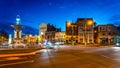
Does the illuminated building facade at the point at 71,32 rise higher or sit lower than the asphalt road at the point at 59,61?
higher

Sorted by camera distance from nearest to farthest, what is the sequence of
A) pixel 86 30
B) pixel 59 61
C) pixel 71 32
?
pixel 59 61
pixel 86 30
pixel 71 32

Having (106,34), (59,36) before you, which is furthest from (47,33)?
(106,34)

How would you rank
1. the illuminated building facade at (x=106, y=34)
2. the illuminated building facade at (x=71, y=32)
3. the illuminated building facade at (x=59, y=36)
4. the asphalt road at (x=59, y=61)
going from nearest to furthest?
the asphalt road at (x=59, y=61)
the illuminated building facade at (x=106, y=34)
the illuminated building facade at (x=71, y=32)
the illuminated building facade at (x=59, y=36)

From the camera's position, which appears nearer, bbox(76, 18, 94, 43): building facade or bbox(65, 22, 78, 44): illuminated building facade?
bbox(76, 18, 94, 43): building facade

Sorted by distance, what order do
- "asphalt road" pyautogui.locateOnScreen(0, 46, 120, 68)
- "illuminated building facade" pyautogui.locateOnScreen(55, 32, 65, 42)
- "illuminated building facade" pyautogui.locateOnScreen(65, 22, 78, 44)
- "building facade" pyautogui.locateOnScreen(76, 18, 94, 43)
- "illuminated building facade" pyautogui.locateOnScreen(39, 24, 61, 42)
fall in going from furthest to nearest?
"illuminated building facade" pyautogui.locateOnScreen(39, 24, 61, 42)
"illuminated building facade" pyautogui.locateOnScreen(55, 32, 65, 42)
"illuminated building facade" pyautogui.locateOnScreen(65, 22, 78, 44)
"building facade" pyautogui.locateOnScreen(76, 18, 94, 43)
"asphalt road" pyautogui.locateOnScreen(0, 46, 120, 68)

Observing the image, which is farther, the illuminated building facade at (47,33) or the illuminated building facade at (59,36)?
the illuminated building facade at (47,33)

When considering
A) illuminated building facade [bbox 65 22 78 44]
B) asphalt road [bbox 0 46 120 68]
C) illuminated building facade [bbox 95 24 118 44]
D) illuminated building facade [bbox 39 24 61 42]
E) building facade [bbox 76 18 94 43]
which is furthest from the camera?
illuminated building facade [bbox 39 24 61 42]

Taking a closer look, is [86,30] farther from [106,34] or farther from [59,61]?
[59,61]

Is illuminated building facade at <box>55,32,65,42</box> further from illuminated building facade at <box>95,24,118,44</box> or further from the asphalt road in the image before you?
the asphalt road

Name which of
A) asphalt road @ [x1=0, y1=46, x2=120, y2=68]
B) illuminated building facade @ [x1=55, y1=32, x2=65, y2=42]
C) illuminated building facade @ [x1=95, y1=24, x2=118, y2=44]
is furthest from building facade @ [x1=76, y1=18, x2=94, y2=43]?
asphalt road @ [x1=0, y1=46, x2=120, y2=68]

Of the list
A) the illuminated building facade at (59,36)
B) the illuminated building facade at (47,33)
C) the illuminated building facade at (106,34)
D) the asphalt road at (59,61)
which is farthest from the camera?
the illuminated building facade at (47,33)

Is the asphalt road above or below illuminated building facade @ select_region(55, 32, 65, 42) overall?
below

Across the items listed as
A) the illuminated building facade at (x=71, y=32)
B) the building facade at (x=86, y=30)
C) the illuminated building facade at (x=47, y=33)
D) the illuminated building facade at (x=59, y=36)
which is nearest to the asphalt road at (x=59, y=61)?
the building facade at (x=86, y=30)

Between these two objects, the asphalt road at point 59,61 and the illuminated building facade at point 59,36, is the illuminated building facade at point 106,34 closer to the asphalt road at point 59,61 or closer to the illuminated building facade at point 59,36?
the illuminated building facade at point 59,36
